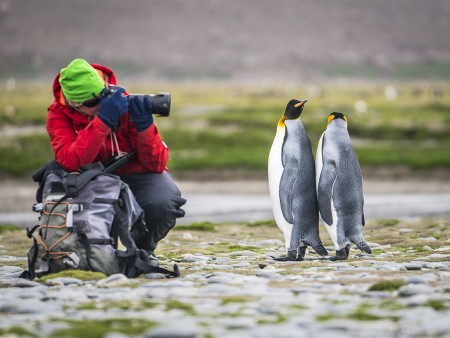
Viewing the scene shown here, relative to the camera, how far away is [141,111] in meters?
5.25

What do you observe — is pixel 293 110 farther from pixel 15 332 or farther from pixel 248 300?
pixel 15 332

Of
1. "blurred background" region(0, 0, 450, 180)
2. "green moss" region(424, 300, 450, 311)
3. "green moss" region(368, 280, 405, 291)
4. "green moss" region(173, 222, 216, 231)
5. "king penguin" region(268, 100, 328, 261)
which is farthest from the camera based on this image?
"blurred background" region(0, 0, 450, 180)

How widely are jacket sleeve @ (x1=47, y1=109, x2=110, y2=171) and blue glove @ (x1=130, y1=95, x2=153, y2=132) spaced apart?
195 millimetres

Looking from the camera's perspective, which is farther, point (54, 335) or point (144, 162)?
point (144, 162)

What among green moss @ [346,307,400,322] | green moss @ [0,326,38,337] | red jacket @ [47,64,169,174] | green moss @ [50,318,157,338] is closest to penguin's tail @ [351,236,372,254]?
red jacket @ [47,64,169,174]

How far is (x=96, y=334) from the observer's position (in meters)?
3.58

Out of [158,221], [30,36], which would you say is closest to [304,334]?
[158,221]

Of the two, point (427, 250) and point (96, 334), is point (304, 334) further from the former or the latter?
point (427, 250)

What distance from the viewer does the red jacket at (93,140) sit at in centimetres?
520

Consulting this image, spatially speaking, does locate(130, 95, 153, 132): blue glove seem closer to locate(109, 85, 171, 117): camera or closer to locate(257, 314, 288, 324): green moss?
locate(109, 85, 171, 117): camera

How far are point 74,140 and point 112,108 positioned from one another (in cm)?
42

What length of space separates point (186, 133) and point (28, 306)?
21.2 metres

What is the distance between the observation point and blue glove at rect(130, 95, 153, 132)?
5246 millimetres

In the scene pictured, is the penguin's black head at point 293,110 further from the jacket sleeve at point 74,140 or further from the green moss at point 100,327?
the green moss at point 100,327
